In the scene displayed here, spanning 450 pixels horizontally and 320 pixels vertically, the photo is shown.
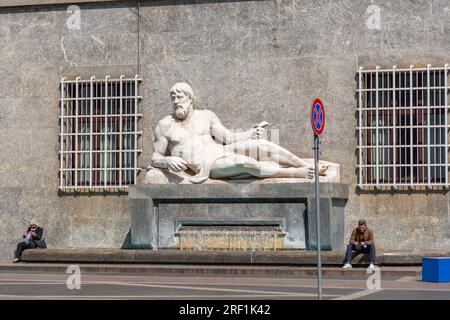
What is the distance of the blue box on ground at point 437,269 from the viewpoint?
2012 centimetres

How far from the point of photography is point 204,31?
26.6m

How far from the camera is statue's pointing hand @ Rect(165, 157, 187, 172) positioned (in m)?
24.6

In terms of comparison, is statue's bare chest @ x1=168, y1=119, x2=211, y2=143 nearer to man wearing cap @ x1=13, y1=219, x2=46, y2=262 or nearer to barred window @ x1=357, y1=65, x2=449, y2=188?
barred window @ x1=357, y1=65, x2=449, y2=188

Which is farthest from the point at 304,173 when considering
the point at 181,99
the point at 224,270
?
the point at 181,99

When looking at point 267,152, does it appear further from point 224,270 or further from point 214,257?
point 224,270

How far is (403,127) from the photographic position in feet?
82.2

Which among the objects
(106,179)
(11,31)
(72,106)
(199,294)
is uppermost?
(11,31)

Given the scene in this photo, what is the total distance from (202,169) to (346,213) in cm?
321

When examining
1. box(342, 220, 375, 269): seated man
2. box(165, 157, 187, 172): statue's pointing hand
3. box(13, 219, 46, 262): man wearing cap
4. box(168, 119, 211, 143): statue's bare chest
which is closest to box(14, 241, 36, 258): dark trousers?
box(13, 219, 46, 262): man wearing cap

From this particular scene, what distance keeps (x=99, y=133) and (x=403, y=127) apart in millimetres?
6918

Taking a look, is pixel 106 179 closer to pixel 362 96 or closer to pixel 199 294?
pixel 362 96
